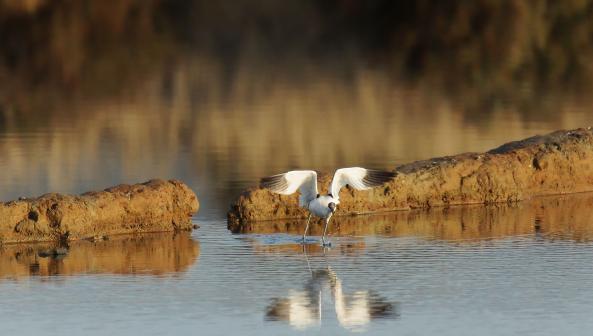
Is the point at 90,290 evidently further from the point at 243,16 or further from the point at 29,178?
the point at 243,16

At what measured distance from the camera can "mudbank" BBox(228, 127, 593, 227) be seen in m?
20.5

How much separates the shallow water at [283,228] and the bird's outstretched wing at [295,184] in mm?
536

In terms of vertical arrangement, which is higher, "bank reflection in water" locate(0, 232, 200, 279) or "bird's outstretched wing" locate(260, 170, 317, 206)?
"bird's outstretched wing" locate(260, 170, 317, 206)

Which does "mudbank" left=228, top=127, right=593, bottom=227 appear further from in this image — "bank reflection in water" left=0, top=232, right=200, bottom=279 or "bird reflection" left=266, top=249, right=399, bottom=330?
"bird reflection" left=266, top=249, right=399, bottom=330

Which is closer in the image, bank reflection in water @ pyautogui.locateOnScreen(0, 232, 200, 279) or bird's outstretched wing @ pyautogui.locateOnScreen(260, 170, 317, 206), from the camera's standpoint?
bank reflection in water @ pyautogui.locateOnScreen(0, 232, 200, 279)

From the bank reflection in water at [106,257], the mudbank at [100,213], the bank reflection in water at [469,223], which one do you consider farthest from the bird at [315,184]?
the bank reflection in water at [106,257]

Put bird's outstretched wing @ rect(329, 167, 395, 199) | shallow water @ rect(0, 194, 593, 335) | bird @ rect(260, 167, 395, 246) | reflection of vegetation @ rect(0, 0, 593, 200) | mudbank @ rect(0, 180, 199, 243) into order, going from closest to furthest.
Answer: shallow water @ rect(0, 194, 593, 335)
mudbank @ rect(0, 180, 199, 243)
bird @ rect(260, 167, 395, 246)
bird's outstretched wing @ rect(329, 167, 395, 199)
reflection of vegetation @ rect(0, 0, 593, 200)

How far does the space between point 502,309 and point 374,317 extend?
1.19 m

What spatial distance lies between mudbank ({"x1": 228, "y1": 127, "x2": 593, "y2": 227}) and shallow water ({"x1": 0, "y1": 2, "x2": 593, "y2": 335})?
303 mm

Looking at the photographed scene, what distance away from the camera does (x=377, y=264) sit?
17375 millimetres

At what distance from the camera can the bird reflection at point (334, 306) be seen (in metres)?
14.6

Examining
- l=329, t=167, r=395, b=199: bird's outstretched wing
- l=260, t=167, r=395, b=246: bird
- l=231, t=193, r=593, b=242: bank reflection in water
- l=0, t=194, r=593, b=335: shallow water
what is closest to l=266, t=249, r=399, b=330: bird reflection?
l=0, t=194, r=593, b=335: shallow water

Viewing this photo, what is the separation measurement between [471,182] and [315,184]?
3.09m

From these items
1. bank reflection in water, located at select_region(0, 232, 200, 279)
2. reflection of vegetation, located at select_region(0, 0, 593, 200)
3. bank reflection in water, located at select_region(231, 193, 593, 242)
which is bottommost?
bank reflection in water, located at select_region(0, 232, 200, 279)
